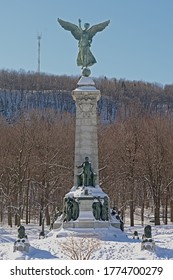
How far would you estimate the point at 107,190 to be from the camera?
41.6 metres

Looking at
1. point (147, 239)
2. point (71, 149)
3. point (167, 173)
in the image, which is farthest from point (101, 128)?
point (147, 239)

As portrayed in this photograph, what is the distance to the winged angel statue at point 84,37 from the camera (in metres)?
29.5

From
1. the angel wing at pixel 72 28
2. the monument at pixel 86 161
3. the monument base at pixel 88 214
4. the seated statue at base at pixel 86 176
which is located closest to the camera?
the monument base at pixel 88 214

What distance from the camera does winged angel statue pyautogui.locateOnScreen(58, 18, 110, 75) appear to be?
29.5 m

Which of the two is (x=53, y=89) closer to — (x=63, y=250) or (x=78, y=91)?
(x=78, y=91)

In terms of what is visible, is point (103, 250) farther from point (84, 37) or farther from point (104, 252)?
point (84, 37)

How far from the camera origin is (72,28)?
29.6 meters

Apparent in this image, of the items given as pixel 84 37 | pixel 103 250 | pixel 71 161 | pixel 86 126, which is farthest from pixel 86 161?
pixel 71 161

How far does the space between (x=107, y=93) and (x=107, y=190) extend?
226ft

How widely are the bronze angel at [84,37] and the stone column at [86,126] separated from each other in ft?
7.92

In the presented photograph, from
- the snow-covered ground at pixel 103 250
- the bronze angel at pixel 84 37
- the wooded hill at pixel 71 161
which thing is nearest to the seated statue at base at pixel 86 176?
the snow-covered ground at pixel 103 250

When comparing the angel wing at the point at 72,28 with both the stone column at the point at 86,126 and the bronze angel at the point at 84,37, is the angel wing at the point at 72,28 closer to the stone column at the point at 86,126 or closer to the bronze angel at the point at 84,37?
the bronze angel at the point at 84,37

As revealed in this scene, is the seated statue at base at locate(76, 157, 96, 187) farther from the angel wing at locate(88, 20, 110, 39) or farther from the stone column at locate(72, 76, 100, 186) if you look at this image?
the angel wing at locate(88, 20, 110, 39)

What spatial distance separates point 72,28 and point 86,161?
8241 millimetres
